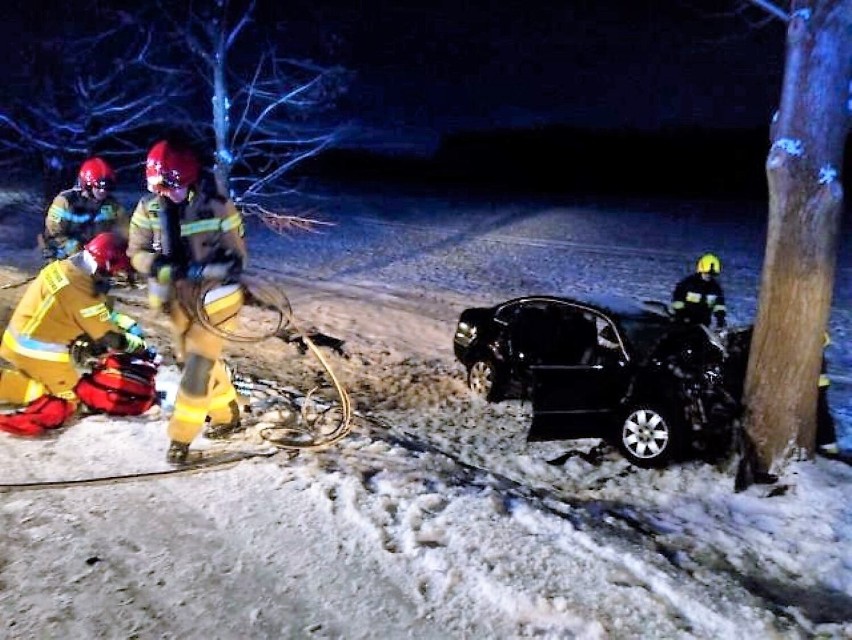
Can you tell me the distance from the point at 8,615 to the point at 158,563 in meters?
0.66

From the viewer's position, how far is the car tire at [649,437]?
20.1 feet

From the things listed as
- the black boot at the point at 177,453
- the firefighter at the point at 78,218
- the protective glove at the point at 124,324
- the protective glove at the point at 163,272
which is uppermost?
the firefighter at the point at 78,218

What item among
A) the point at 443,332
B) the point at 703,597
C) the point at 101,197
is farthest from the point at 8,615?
the point at 443,332

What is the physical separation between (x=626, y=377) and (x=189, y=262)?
12.4 feet

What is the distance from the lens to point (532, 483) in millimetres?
5875

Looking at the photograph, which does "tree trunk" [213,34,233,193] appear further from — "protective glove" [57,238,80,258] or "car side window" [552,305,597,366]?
"car side window" [552,305,597,366]

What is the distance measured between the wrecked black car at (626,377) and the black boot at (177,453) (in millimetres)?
2858

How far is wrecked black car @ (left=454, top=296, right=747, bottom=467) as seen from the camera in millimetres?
6137

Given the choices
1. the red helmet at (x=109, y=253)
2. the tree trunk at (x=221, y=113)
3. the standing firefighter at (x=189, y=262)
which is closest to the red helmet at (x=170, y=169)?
the standing firefighter at (x=189, y=262)

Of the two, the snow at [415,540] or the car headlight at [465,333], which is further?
the car headlight at [465,333]

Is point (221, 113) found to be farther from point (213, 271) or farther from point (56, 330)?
point (213, 271)

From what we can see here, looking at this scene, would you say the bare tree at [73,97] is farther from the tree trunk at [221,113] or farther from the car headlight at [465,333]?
the car headlight at [465,333]

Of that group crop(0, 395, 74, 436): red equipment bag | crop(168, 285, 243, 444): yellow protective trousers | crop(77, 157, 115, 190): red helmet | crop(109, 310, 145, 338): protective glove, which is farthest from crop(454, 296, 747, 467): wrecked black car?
crop(77, 157, 115, 190): red helmet

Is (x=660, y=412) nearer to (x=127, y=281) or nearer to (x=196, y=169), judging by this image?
(x=196, y=169)
